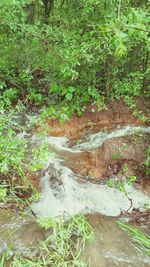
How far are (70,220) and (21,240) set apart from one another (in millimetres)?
556

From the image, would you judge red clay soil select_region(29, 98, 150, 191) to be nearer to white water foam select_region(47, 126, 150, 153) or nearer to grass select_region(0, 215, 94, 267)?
white water foam select_region(47, 126, 150, 153)

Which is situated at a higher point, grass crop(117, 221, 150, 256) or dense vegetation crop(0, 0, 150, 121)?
dense vegetation crop(0, 0, 150, 121)

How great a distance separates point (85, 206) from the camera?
4.20m

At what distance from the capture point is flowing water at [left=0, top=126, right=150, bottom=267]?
3.22m

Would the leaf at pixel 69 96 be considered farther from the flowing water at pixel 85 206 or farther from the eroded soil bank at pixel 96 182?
the flowing water at pixel 85 206

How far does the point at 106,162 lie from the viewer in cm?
502

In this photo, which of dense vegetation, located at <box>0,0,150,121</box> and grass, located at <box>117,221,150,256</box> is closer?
grass, located at <box>117,221,150,256</box>

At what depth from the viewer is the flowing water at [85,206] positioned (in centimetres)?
322

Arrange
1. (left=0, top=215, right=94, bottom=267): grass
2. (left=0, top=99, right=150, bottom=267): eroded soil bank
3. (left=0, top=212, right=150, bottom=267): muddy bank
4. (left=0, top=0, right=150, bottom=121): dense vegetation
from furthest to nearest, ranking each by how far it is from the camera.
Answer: (left=0, top=0, right=150, bottom=121): dense vegetation → (left=0, top=99, right=150, bottom=267): eroded soil bank → (left=0, top=212, right=150, bottom=267): muddy bank → (left=0, top=215, right=94, bottom=267): grass

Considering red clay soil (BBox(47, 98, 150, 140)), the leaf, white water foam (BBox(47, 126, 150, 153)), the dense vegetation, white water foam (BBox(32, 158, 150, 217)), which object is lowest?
white water foam (BBox(32, 158, 150, 217))

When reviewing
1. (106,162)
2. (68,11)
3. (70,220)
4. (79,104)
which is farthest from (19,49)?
(70,220)

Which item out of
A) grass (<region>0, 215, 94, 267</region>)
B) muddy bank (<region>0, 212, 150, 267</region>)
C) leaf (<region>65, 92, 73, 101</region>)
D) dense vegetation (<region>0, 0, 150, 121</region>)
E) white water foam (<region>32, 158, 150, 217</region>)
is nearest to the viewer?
grass (<region>0, 215, 94, 267</region>)

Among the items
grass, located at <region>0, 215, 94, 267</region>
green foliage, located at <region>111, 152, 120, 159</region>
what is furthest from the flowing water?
green foliage, located at <region>111, 152, 120, 159</region>

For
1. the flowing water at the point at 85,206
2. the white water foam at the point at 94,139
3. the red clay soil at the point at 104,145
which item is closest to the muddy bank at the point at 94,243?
the flowing water at the point at 85,206
